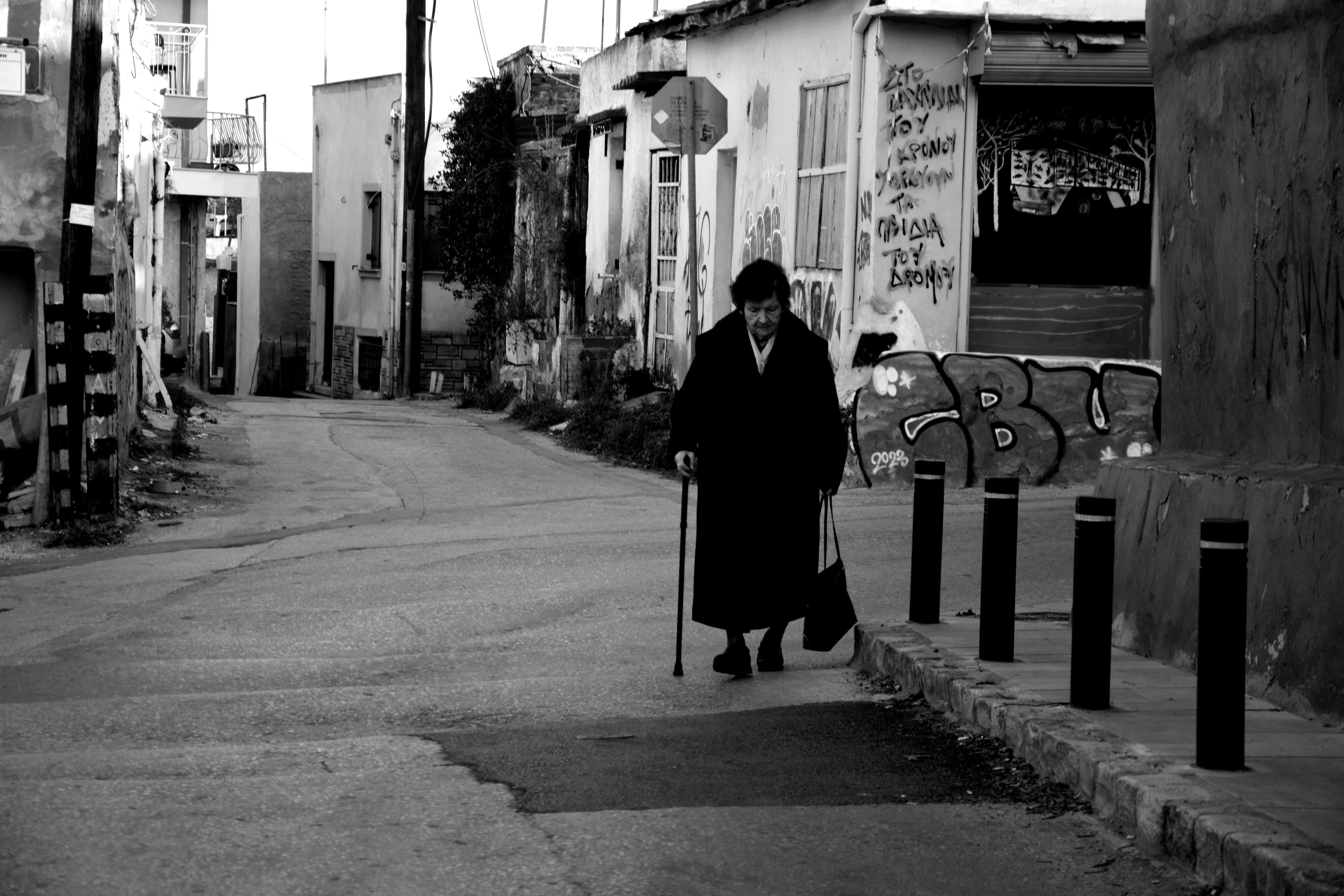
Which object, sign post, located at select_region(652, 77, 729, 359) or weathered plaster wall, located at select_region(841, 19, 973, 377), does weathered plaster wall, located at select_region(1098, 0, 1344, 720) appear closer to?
weathered plaster wall, located at select_region(841, 19, 973, 377)

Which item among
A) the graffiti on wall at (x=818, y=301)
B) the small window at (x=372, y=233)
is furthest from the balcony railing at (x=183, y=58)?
the graffiti on wall at (x=818, y=301)

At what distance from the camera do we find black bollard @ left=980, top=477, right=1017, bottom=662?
6820 mm

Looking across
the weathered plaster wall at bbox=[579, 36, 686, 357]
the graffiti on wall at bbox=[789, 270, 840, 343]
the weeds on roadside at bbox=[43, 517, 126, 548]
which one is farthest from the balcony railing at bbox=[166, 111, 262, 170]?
the weeds on roadside at bbox=[43, 517, 126, 548]

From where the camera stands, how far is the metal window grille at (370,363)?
35062 mm

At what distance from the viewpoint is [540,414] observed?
2164 cm

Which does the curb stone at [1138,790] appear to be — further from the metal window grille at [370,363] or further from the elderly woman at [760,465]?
the metal window grille at [370,363]

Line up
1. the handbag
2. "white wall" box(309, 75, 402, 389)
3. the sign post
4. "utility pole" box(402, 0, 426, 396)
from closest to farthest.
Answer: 1. the handbag
2. the sign post
3. "utility pole" box(402, 0, 426, 396)
4. "white wall" box(309, 75, 402, 389)

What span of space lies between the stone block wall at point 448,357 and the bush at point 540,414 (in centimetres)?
1021

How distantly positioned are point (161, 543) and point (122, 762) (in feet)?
20.9

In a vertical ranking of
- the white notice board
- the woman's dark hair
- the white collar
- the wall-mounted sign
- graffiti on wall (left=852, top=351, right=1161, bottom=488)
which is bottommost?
graffiti on wall (left=852, top=351, right=1161, bottom=488)

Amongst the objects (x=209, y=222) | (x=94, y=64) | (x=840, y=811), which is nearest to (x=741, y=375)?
(x=840, y=811)

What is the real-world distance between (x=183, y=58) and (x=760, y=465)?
2571 cm

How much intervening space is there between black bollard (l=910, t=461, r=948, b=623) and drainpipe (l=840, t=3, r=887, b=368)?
6489 mm

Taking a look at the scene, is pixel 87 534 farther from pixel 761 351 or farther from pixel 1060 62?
pixel 1060 62
